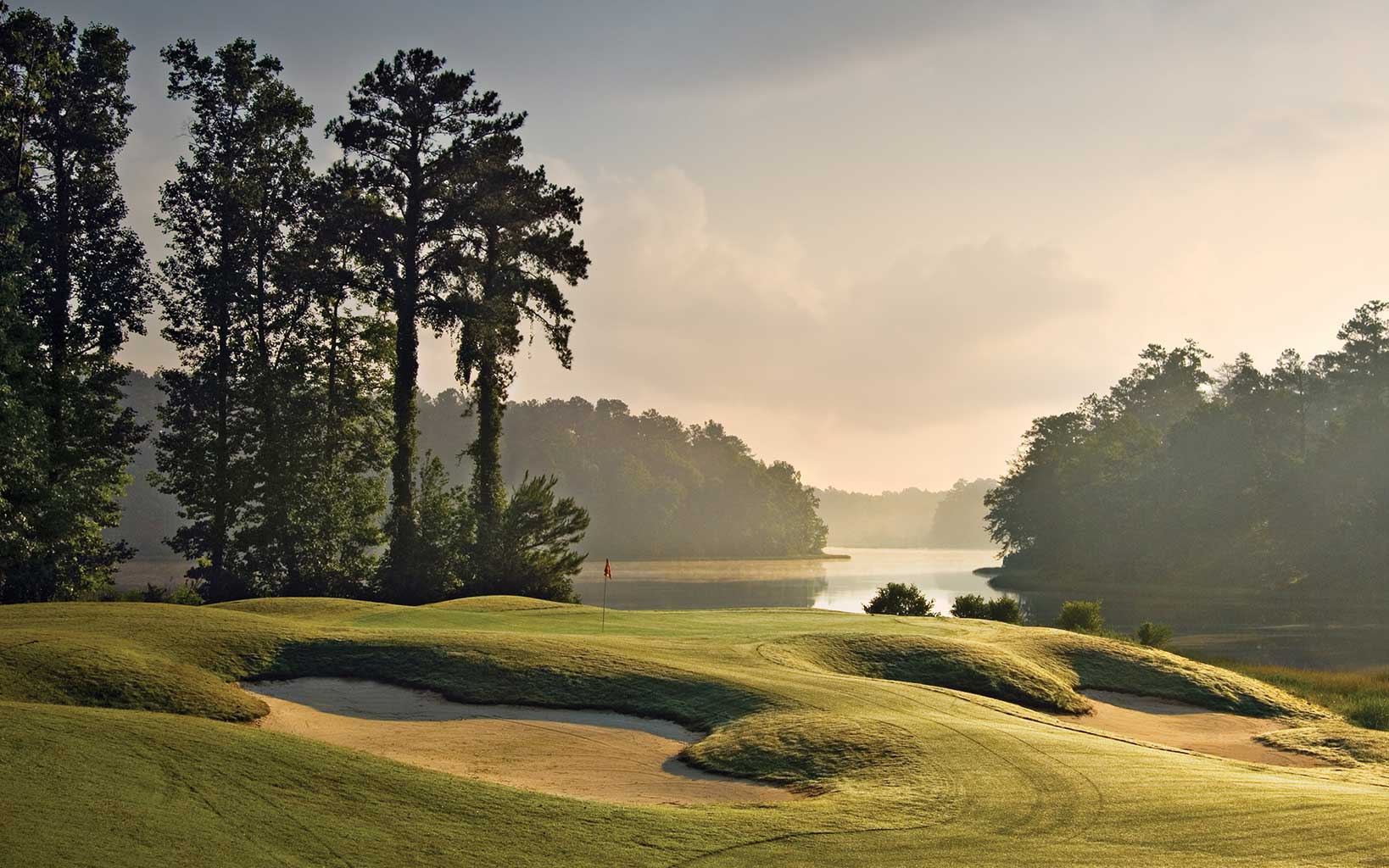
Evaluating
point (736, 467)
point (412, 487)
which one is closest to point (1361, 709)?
point (412, 487)

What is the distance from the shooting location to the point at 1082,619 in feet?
114

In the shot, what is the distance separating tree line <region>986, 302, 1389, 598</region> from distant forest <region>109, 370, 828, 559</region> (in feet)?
207

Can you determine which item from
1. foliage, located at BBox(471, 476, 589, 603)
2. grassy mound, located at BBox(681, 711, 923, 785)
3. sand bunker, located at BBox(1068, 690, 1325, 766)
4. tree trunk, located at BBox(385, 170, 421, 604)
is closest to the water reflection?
sand bunker, located at BBox(1068, 690, 1325, 766)

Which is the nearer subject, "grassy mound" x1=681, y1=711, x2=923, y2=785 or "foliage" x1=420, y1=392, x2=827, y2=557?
"grassy mound" x1=681, y1=711, x2=923, y2=785

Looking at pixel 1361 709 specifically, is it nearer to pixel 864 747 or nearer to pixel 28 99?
pixel 864 747

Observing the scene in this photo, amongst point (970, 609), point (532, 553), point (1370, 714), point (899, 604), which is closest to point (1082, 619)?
point (970, 609)

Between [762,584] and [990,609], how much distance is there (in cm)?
5501

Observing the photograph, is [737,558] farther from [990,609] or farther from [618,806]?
[618,806]

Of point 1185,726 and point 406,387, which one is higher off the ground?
point 406,387

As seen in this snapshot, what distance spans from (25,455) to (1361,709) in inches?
1445

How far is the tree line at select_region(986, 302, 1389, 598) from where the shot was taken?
2975 inches

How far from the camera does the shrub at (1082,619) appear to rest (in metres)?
34.5

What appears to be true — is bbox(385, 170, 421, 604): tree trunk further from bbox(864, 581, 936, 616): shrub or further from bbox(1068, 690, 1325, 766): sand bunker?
bbox(1068, 690, 1325, 766): sand bunker

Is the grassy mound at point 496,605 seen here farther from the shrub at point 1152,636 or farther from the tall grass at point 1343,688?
the tall grass at point 1343,688
